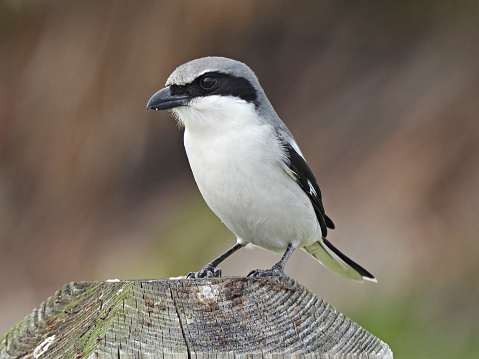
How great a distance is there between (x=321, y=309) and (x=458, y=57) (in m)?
5.82

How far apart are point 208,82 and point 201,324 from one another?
6.55 feet

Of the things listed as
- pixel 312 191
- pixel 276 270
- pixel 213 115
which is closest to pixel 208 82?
pixel 213 115

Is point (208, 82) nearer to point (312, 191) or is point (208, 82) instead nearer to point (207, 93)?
point (207, 93)

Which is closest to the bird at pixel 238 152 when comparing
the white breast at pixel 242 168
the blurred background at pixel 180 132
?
the white breast at pixel 242 168

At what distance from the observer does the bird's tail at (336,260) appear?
4.86 m

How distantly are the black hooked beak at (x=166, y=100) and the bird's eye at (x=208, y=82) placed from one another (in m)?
0.10

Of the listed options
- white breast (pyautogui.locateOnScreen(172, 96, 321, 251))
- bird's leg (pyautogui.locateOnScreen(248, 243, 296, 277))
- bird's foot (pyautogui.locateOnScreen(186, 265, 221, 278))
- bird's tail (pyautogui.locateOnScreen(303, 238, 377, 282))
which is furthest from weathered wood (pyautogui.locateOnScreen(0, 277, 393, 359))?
bird's tail (pyautogui.locateOnScreen(303, 238, 377, 282))

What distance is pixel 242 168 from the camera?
4.00 meters

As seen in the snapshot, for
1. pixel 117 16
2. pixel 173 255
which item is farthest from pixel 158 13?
pixel 173 255

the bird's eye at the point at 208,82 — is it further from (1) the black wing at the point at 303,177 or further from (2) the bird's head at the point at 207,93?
(1) the black wing at the point at 303,177

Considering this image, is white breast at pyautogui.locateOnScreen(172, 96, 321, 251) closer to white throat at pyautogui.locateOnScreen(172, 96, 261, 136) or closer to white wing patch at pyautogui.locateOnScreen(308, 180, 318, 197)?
white throat at pyautogui.locateOnScreen(172, 96, 261, 136)

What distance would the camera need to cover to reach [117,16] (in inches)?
320

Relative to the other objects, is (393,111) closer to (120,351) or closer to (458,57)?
(458,57)

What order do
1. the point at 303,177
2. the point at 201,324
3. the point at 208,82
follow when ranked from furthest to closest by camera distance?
the point at 303,177
the point at 208,82
the point at 201,324
